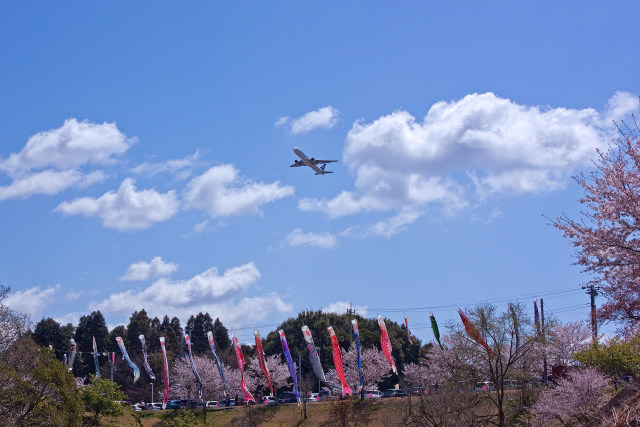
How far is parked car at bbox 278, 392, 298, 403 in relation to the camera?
229 ft

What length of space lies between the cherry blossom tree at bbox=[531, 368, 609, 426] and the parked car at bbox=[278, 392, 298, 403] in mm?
41267

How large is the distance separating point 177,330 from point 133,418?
4957 cm

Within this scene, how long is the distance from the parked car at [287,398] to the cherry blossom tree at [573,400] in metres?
41.3

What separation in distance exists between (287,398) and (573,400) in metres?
48.8

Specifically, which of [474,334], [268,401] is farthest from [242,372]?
[474,334]

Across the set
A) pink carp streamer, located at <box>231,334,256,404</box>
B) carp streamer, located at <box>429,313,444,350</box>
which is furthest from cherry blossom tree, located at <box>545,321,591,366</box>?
pink carp streamer, located at <box>231,334,256,404</box>

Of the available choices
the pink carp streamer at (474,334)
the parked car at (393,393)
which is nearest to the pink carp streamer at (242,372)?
the parked car at (393,393)

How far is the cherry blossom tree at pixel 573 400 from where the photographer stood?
2825 cm

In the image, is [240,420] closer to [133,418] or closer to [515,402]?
[133,418]

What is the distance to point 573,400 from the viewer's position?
28766 mm

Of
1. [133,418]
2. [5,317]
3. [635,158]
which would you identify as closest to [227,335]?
[133,418]

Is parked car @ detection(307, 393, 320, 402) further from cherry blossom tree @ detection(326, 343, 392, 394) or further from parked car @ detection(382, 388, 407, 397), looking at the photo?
parked car @ detection(382, 388, 407, 397)

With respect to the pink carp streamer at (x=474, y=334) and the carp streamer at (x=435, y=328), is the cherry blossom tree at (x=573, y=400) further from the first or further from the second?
the carp streamer at (x=435, y=328)

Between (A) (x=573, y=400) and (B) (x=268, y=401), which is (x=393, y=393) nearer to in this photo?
(B) (x=268, y=401)
